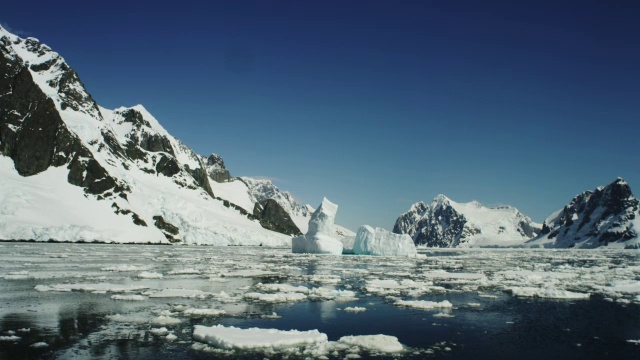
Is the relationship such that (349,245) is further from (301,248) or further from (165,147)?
(165,147)

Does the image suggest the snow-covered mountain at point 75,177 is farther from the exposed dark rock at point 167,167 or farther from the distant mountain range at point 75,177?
the exposed dark rock at point 167,167

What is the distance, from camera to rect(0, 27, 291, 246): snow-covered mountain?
84.2 m

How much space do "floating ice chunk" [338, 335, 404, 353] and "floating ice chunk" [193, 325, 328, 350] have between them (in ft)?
2.07

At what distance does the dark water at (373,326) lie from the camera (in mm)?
10273

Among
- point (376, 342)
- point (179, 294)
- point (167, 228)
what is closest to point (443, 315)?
point (376, 342)

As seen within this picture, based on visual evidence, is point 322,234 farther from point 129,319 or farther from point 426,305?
point 129,319

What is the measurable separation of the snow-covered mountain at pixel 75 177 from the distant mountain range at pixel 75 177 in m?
0.20

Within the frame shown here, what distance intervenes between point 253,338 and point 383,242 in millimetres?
55830

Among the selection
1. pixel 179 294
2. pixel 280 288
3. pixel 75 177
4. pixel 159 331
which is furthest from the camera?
pixel 75 177

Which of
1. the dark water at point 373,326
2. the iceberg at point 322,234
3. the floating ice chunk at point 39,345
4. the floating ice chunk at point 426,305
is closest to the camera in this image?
the floating ice chunk at point 39,345

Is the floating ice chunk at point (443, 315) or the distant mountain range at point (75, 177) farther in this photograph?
the distant mountain range at point (75, 177)

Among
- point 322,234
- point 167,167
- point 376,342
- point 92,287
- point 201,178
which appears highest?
point 201,178

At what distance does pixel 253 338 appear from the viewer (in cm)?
1082

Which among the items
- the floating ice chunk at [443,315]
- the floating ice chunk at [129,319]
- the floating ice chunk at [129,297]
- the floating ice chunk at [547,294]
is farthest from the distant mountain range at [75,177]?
the floating ice chunk at [443,315]
